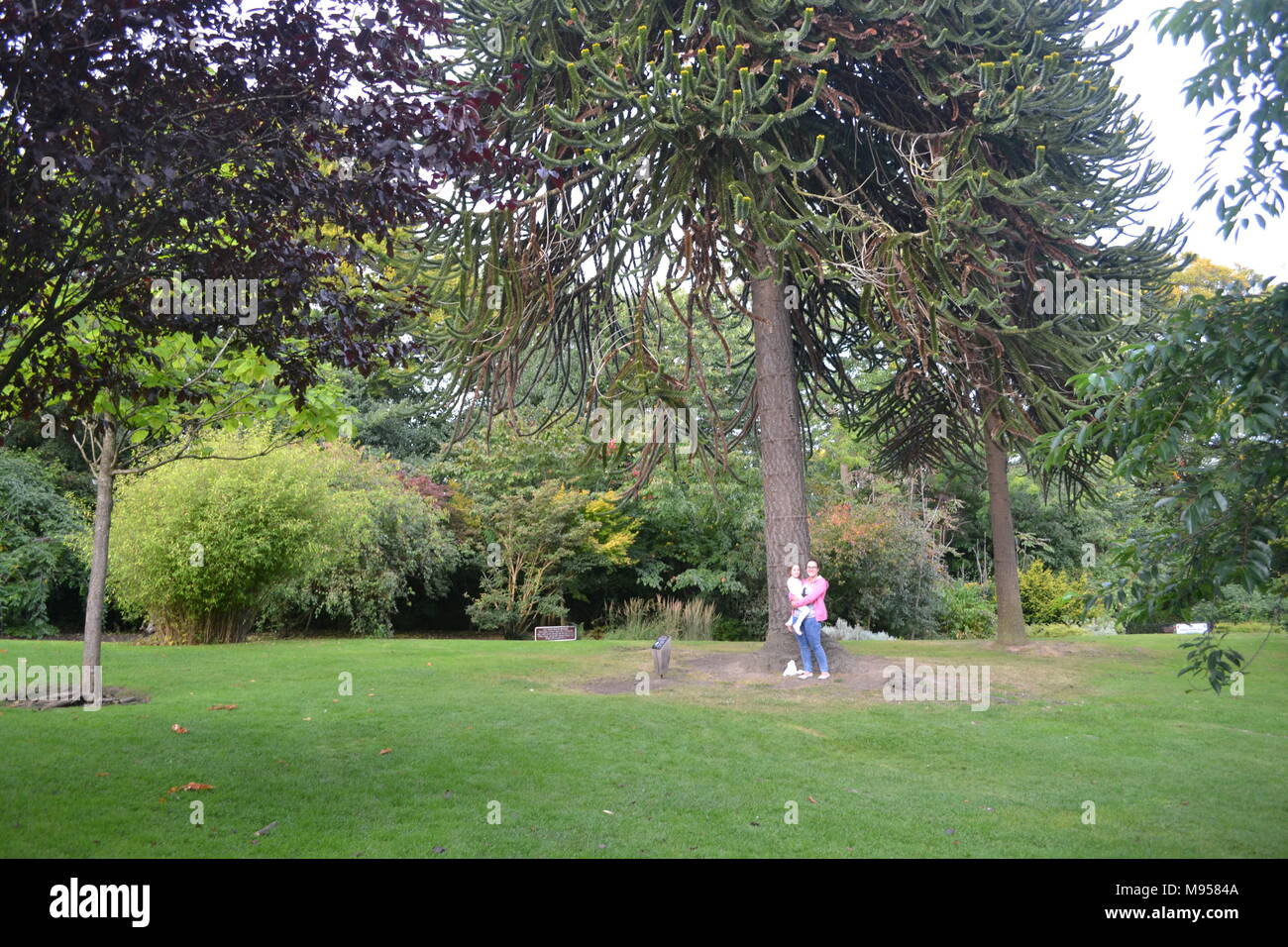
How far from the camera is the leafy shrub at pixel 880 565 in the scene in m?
19.8

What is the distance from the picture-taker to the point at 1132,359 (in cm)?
370

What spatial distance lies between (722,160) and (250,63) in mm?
7053

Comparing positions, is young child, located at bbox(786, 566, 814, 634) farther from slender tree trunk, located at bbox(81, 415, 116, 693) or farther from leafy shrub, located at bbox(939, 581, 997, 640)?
leafy shrub, located at bbox(939, 581, 997, 640)

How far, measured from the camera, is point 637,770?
Result: 672 centimetres

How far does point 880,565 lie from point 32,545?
17627 millimetres

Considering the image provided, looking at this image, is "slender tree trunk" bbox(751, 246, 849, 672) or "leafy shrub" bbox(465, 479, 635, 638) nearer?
"slender tree trunk" bbox(751, 246, 849, 672)

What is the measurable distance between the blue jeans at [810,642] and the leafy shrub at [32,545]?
1456cm

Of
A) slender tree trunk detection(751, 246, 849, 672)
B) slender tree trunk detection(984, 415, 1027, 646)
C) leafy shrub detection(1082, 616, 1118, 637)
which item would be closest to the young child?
slender tree trunk detection(751, 246, 849, 672)

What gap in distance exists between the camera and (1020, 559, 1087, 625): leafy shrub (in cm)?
2206

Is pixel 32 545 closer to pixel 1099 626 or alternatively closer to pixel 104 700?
pixel 104 700

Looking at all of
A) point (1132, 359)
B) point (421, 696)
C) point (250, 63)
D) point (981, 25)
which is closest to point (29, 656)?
point (421, 696)

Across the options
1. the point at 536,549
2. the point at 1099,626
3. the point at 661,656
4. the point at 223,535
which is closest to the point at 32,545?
the point at 223,535

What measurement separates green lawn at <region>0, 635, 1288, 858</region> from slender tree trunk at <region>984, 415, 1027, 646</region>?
2.45 metres
